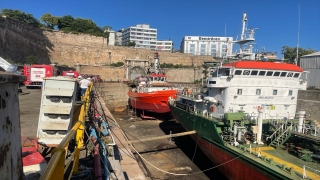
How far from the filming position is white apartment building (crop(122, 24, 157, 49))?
10919 centimetres

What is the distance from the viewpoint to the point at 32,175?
3703 millimetres

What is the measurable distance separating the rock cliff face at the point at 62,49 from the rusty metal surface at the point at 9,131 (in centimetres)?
2998

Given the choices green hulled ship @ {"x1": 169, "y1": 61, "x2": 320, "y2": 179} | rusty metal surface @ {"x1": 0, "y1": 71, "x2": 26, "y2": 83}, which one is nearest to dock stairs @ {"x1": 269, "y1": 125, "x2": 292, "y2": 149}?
green hulled ship @ {"x1": 169, "y1": 61, "x2": 320, "y2": 179}

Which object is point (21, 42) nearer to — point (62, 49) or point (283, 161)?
point (62, 49)

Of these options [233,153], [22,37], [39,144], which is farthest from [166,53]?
[39,144]

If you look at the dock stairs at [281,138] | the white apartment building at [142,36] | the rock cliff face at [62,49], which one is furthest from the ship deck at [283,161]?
the white apartment building at [142,36]

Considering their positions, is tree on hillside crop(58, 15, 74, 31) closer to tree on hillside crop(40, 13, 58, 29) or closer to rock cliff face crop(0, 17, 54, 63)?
tree on hillside crop(40, 13, 58, 29)

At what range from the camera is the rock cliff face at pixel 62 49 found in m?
30.4

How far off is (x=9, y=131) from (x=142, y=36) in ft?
371

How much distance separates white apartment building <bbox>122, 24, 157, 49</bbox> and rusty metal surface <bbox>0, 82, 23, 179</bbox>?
10838 cm

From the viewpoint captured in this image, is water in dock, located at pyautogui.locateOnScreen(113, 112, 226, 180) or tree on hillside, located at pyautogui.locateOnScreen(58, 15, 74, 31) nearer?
water in dock, located at pyautogui.locateOnScreen(113, 112, 226, 180)

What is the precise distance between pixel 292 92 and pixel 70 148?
37.1 ft

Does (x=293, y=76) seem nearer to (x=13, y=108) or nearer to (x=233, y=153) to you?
(x=233, y=153)

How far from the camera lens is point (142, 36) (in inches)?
4392
